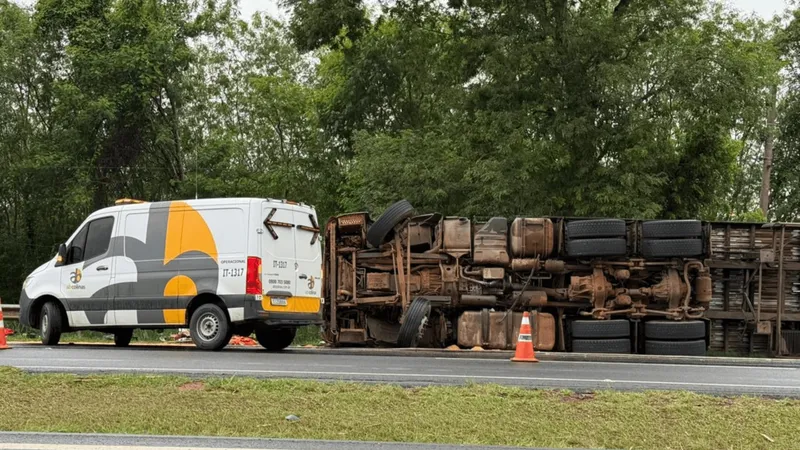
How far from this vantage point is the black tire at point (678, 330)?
50.7 ft

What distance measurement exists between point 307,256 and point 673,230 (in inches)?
234

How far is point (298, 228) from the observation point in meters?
14.8

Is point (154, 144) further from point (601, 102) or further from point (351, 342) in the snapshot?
point (351, 342)

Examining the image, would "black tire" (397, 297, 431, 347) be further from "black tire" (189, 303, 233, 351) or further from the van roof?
"black tire" (189, 303, 233, 351)

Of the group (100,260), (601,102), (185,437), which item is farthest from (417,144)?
(185,437)

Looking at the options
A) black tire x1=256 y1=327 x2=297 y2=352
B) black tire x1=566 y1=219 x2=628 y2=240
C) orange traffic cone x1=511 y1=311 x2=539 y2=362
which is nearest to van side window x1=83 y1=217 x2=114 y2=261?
black tire x1=256 y1=327 x2=297 y2=352

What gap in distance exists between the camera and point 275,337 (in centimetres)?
1536

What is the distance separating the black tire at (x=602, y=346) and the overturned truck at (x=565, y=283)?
0.06 feet

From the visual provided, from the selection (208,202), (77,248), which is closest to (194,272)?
(208,202)

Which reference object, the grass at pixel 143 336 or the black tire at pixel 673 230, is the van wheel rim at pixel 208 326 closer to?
the grass at pixel 143 336

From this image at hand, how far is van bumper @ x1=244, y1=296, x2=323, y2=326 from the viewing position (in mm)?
13766

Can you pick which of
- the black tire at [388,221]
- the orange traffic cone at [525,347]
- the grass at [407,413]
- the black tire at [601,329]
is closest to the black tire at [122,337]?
the black tire at [388,221]

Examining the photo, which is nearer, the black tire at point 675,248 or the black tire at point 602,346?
the black tire at point 602,346

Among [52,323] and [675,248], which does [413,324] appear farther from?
[52,323]
